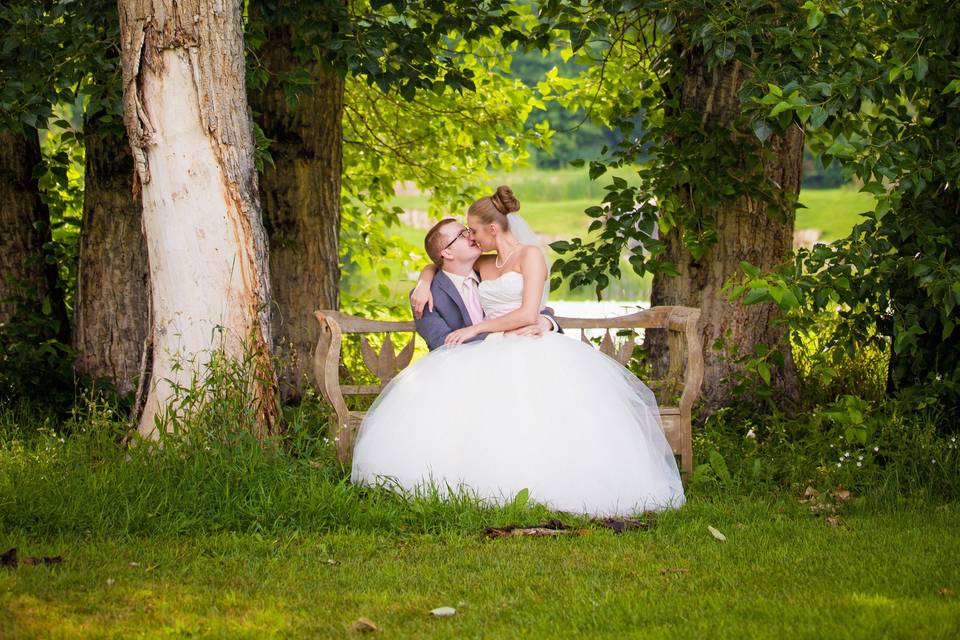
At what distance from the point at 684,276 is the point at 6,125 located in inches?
169

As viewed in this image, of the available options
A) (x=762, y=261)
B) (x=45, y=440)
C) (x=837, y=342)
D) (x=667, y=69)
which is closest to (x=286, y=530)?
(x=45, y=440)

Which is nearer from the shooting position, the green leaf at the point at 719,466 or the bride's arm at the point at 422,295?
the green leaf at the point at 719,466

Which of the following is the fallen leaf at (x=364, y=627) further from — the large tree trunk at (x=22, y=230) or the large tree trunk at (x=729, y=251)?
the large tree trunk at (x=22, y=230)

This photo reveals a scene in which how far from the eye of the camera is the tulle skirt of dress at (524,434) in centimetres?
514

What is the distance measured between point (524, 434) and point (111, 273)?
335 centimetres

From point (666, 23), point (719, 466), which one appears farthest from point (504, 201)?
point (719, 466)

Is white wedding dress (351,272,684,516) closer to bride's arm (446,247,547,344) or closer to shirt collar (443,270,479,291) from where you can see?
bride's arm (446,247,547,344)

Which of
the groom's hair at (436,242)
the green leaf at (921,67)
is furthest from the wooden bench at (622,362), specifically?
the green leaf at (921,67)

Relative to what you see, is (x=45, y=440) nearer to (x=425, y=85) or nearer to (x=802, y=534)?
(x=425, y=85)

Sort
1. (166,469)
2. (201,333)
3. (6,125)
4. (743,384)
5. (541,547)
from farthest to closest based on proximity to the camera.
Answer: (743,384) < (6,125) < (201,333) < (166,469) < (541,547)

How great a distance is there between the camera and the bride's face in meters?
5.90

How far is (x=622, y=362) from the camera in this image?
6531mm

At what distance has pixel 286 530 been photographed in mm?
4711

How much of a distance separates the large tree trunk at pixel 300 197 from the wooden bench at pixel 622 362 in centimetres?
153
